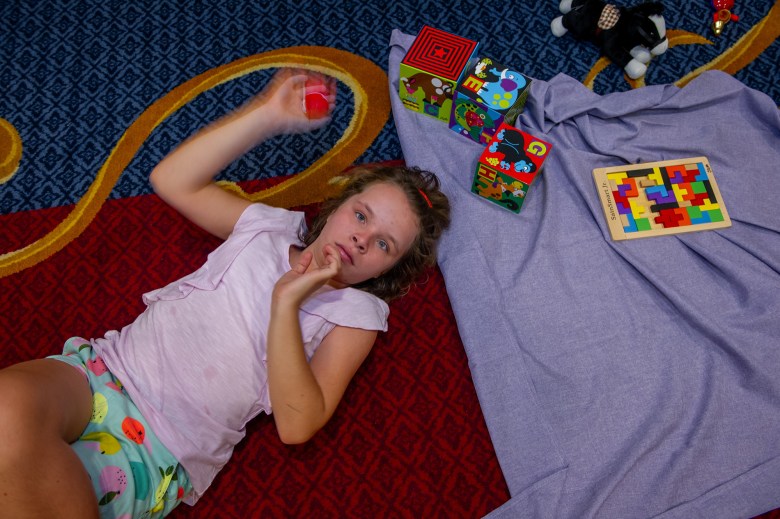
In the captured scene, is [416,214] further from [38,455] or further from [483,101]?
[38,455]

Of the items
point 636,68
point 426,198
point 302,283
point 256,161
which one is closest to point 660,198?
point 636,68

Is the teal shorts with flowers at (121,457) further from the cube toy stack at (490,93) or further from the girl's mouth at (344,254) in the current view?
the cube toy stack at (490,93)

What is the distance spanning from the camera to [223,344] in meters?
1.12

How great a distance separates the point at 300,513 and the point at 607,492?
616 millimetres

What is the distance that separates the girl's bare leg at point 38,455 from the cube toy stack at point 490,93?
1.04m

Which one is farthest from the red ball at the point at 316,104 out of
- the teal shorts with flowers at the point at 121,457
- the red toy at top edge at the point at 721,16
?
the red toy at top edge at the point at 721,16

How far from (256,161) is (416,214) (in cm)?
54

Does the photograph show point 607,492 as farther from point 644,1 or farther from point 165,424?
point 644,1

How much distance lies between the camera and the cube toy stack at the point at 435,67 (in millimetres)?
1414

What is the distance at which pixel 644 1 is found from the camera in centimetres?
172

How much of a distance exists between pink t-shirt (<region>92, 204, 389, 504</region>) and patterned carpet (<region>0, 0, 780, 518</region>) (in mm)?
171

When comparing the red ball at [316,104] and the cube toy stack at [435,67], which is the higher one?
the cube toy stack at [435,67]

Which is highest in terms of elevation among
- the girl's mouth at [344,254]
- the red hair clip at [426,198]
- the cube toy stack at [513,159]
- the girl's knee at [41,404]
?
the cube toy stack at [513,159]

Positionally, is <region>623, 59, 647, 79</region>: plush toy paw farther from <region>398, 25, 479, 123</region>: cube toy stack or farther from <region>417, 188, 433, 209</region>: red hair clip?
<region>417, 188, 433, 209</region>: red hair clip
